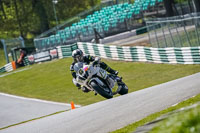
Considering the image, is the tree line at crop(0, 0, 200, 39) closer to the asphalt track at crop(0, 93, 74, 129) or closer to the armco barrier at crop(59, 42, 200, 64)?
the armco barrier at crop(59, 42, 200, 64)

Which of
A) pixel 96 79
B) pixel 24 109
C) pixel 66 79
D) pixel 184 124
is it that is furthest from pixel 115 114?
pixel 66 79

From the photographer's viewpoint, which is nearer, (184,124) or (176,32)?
(184,124)

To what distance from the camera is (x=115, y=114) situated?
8.91 m

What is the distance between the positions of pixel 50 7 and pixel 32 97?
3592cm

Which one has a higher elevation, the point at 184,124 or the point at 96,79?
the point at 184,124

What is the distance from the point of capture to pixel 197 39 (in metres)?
17.4

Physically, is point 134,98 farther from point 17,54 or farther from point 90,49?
point 17,54

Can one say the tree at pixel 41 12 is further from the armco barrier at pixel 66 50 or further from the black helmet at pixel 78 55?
the black helmet at pixel 78 55

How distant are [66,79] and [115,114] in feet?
46.1

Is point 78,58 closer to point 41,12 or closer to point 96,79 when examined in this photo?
point 96,79

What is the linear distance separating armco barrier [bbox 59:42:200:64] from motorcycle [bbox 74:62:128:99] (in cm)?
615

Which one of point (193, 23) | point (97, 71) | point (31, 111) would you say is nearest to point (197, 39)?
point (193, 23)

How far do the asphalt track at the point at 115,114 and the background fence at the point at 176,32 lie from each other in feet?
21.3

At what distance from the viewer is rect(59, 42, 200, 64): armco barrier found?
18.7 meters
